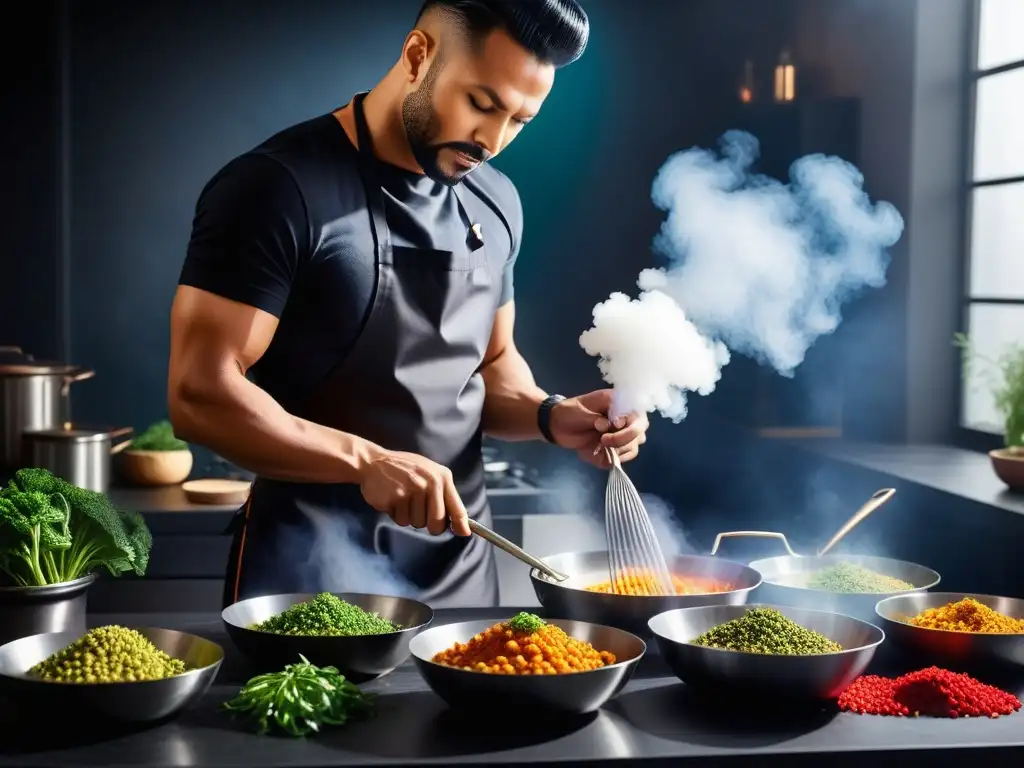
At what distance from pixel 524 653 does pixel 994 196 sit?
301 centimetres

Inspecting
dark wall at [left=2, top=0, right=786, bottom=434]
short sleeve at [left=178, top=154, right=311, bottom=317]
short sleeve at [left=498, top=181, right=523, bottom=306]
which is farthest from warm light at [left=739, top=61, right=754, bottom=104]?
short sleeve at [left=178, top=154, right=311, bottom=317]

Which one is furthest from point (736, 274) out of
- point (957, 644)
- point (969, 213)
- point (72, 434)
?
point (72, 434)

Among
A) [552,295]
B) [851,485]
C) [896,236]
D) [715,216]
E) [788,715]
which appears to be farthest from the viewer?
[552,295]

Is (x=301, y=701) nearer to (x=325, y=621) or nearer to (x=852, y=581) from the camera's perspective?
(x=325, y=621)

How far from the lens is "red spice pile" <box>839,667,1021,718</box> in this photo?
5.05 feet

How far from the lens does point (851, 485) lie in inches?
145

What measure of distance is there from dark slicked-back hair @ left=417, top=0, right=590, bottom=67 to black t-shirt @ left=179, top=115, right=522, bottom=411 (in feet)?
1.14

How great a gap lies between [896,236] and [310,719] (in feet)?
10.3

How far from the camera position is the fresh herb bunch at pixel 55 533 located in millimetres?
1689

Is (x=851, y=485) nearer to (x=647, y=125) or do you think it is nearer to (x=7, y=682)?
(x=647, y=125)

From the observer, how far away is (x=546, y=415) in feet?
7.97

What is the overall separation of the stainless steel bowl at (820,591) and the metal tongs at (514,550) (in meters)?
0.38

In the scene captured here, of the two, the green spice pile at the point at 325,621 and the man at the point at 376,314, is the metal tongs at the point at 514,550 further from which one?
the green spice pile at the point at 325,621

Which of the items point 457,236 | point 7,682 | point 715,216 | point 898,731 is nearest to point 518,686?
point 898,731
